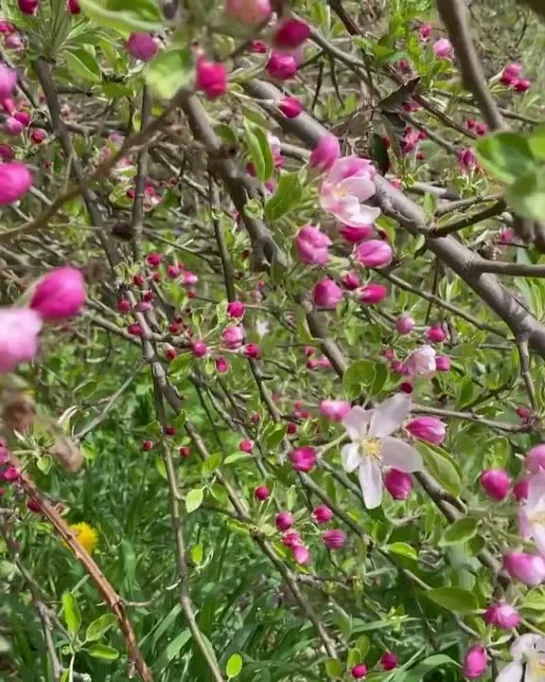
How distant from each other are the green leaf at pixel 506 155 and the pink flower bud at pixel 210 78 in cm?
19

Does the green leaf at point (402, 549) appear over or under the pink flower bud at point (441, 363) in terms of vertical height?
under

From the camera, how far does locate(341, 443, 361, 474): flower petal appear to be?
106cm

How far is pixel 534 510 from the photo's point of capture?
0.93m

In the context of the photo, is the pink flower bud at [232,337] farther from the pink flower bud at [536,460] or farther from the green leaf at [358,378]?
the pink flower bud at [536,460]

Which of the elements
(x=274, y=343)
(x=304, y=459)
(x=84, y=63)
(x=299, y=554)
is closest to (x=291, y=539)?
(x=299, y=554)

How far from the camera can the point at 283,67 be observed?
0.88 meters

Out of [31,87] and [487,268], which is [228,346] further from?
[31,87]

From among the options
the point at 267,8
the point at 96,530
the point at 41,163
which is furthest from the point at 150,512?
the point at 267,8

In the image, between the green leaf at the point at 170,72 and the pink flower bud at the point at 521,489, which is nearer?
the green leaf at the point at 170,72

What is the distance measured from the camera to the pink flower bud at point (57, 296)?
644 mm

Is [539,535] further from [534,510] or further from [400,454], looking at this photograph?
[400,454]

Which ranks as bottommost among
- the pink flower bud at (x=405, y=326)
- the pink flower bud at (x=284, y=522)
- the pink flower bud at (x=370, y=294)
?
the pink flower bud at (x=284, y=522)

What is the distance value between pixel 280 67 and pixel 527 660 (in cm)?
69

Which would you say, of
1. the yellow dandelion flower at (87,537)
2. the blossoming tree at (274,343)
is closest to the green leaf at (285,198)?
the blossoming tree at (274,343)
